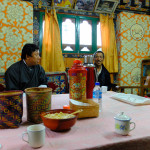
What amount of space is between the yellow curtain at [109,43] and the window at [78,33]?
8.3 inches

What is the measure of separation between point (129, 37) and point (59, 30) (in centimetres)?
201

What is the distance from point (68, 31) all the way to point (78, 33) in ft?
0.90

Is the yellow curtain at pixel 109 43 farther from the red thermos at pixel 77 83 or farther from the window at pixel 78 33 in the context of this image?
the red thermos at pixel 77 83

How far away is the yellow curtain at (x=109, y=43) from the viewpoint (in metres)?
4.15

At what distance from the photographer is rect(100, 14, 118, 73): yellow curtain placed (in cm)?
415

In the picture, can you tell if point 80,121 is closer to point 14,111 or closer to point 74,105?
point 74,105

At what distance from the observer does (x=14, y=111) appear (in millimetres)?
787

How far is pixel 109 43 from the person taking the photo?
4.21 meters

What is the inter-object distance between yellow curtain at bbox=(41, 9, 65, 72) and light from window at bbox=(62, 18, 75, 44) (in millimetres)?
292

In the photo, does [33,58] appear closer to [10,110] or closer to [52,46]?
[52,46]

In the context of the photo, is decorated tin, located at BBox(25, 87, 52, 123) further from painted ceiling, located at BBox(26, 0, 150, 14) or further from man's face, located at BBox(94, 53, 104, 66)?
painted ceiling, located at BBox(26, 0, 150, 14)

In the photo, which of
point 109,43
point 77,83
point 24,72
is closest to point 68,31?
point 109,43

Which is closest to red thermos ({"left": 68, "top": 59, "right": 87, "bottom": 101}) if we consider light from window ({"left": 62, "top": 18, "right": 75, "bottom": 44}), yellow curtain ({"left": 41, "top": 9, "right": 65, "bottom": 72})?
yellow curtain ({"left": 41, "top": 9, "right": 65, "bottom": 72})

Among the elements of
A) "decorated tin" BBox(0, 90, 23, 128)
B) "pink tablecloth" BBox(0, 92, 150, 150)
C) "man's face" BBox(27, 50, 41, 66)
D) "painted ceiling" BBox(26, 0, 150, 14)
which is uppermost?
"painted ceiling" BBox(26, 0, 150, 14)
